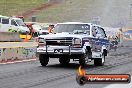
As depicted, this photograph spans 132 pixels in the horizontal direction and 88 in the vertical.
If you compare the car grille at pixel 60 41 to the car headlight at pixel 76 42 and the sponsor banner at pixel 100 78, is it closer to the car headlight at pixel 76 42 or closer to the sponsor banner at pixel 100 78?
the car headlight at pixel 76 42

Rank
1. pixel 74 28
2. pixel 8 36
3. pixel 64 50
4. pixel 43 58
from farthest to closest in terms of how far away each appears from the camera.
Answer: pixel 8 36 → pixel 74 28 → pixel 43 58 → pixel 64 50

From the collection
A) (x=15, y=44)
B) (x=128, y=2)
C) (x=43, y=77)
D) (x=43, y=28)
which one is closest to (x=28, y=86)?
(x=43, y=77)

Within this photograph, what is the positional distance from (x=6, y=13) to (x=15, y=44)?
44.7 meters

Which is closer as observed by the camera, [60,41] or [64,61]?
[60,41]

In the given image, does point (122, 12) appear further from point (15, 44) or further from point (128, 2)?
point (15, 44)

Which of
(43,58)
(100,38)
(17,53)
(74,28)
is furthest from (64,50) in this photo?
(17,53)

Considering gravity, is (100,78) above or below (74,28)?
below

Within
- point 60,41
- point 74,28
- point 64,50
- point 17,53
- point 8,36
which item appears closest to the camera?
point 64,50

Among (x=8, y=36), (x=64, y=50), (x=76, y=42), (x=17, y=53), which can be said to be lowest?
(x=17, y=53)

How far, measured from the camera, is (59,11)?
67.8 meters

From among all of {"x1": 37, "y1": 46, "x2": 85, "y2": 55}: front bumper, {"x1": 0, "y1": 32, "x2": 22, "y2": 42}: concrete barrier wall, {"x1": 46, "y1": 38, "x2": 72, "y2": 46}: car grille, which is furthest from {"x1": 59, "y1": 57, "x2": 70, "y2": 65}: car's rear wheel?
{"x1": 0, "y1": 32, "x2": 22, "y2": 42}: concrete barrier wall

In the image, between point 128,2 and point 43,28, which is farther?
point 128,2

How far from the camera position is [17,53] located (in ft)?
70.9

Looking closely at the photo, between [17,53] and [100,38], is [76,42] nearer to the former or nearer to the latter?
[100,38]
